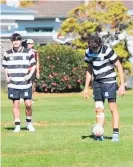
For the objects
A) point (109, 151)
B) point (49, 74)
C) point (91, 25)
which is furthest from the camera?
point (91, 25)

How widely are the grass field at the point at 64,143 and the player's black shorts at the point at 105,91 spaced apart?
740mm

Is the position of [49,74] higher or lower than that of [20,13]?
lower

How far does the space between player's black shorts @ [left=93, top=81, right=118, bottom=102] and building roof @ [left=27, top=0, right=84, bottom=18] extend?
97.3 ft

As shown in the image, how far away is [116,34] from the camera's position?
29.6 m

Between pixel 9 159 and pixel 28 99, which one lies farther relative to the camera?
pixel 28 99

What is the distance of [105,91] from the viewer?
453 inches

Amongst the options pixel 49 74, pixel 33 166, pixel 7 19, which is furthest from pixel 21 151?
pixel 7 19

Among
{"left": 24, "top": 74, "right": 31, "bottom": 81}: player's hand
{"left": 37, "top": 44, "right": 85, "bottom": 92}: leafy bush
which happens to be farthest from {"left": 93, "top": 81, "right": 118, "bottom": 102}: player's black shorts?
{"left": 37, "top": 44, "right": 85, "bottom": 92}: leafy bush

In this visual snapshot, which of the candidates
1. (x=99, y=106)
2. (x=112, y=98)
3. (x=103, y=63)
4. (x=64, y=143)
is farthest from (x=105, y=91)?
(x=64, y=143)

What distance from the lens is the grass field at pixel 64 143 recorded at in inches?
366

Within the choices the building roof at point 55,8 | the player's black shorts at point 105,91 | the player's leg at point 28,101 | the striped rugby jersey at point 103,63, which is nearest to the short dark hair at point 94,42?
the striped rugby jersey at point 103,63

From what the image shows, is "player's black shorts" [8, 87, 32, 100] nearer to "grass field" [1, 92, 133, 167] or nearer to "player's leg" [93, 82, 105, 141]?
"grass field" [1, 92, 133, 167]

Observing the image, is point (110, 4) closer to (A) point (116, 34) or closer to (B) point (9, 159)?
(A) point (116, 34)

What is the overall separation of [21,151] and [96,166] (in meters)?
1.73
